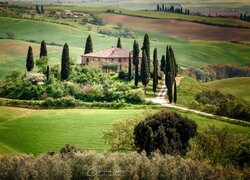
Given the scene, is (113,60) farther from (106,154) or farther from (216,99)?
(106,154)

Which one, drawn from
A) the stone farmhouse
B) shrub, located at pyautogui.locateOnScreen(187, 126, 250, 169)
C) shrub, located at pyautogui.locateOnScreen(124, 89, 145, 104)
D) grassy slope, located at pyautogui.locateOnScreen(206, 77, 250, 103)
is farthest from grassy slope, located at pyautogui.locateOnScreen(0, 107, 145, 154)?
grassy slope, located at pyautogui.locateOnScreen(206, 77, 250, 103)

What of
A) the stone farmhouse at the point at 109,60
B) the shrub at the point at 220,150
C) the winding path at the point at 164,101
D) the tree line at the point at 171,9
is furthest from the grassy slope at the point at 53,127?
the tree line at the point at 171,9

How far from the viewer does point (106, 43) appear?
8088 cm

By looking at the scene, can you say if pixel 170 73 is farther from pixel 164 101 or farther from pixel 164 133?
pixel 164 133

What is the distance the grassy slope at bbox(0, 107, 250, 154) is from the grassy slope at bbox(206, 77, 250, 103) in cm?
1499

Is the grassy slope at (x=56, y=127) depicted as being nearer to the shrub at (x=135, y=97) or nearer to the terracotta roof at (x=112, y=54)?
the shrub at (x=135, y=97)

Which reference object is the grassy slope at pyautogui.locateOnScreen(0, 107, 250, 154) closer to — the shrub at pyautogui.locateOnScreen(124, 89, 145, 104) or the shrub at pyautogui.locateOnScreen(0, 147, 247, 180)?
the shrub at pyautogui.locateOnScreen(124, 89, 145, 104)

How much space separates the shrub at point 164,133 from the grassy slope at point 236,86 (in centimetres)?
2203

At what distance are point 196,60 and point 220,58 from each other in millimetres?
3113

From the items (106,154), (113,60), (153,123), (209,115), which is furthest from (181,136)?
(113,60)

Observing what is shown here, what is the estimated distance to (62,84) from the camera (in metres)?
55.7

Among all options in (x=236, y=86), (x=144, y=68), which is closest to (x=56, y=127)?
(x=144, y=68)

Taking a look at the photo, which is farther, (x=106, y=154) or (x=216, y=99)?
(x=216, y=99)

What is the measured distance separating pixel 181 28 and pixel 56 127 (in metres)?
37.7
